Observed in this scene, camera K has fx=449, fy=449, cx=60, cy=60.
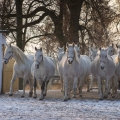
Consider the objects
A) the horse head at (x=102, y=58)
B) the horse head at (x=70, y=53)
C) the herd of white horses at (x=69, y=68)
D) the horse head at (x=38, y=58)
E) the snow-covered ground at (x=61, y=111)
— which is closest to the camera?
the snow-covered ground at (x=61, y=111)

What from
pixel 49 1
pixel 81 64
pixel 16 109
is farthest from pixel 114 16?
pixel 16 109

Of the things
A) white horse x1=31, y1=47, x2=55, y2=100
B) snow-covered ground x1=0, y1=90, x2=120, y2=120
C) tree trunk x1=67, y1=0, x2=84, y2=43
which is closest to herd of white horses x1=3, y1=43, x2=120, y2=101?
white horse x1=31, y1=47, x2=55, y2=100

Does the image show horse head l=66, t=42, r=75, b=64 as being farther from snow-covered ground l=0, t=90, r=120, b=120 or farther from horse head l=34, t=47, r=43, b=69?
snow-covered ground l=0, t=90, r=120, b=120

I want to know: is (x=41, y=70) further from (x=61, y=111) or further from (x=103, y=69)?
(x=61, y=111)

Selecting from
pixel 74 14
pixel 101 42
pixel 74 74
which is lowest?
pixel 74 74

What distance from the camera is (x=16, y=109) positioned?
1377cm

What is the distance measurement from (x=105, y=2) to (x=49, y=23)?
13.8 ft

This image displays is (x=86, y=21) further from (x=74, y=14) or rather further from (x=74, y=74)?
(x=74, y=74)

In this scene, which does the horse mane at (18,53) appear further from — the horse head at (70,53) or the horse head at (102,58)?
the horse head at (102,58)

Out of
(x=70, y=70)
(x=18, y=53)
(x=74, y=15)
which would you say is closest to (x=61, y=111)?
(x=70, y=70)

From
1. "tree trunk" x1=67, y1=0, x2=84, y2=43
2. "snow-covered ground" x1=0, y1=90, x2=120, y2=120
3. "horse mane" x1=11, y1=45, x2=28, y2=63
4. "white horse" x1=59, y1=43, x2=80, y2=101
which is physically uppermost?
"tree trunk" x1=67, y1=0, x2=84, y2=43

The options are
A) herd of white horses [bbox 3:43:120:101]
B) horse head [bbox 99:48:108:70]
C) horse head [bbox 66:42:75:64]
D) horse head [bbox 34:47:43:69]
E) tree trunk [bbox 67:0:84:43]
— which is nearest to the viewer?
horse head [bbox 66:42:75:64]

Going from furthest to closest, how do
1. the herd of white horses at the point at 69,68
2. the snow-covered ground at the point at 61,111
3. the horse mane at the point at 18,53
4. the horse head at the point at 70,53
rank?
the horse mane at the point at 18,53
the herd of white horses at the point at 69,68
the horse head at the point at 70,53
the snow-covered ground at the point at 61,111

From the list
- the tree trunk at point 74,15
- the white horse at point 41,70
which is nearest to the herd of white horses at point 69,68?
the white horse at point 41,70
